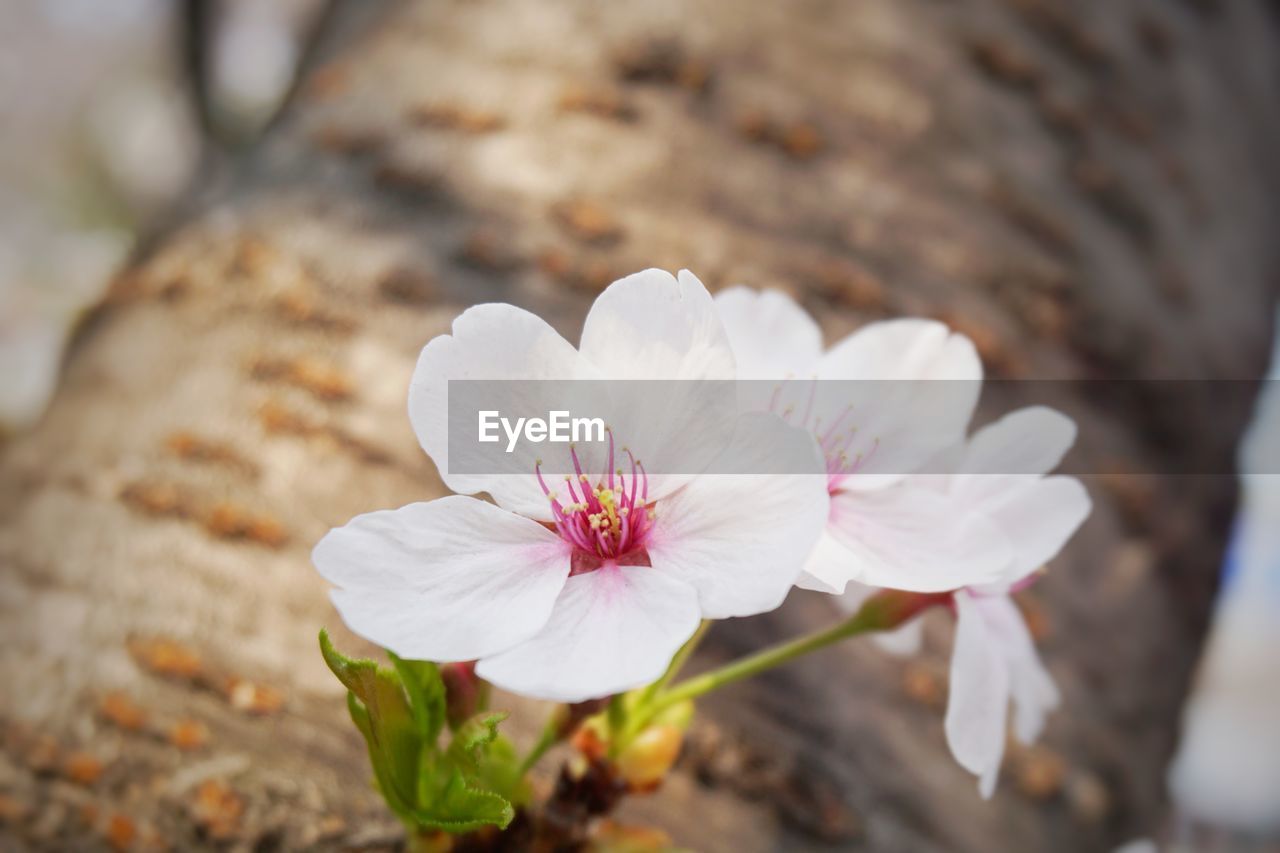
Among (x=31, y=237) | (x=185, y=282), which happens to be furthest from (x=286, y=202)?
(x=31, y=237)

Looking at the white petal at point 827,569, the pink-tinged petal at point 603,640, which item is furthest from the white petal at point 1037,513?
the pink-tinged petal at point 603,640

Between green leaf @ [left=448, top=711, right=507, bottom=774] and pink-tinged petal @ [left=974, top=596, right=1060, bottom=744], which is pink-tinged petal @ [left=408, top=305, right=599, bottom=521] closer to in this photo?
green leaf @ [left=448, top=711, right=507, bottom=774]

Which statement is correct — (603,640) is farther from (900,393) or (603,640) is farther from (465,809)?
(900,393)

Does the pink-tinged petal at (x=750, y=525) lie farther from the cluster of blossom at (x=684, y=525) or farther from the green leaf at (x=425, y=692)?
the green leaf at (x=425, y=692)

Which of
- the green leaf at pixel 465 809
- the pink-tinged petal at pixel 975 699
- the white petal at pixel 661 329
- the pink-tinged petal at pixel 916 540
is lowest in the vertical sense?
the green leaf at pixel 465 809

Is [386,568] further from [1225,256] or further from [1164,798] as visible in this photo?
[1225,256]

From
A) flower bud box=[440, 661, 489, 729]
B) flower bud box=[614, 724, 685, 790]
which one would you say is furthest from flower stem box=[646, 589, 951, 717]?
flower bud box=[440, 661, 489, 729]

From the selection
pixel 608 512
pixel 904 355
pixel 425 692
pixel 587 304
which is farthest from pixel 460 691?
pixel 587 304
